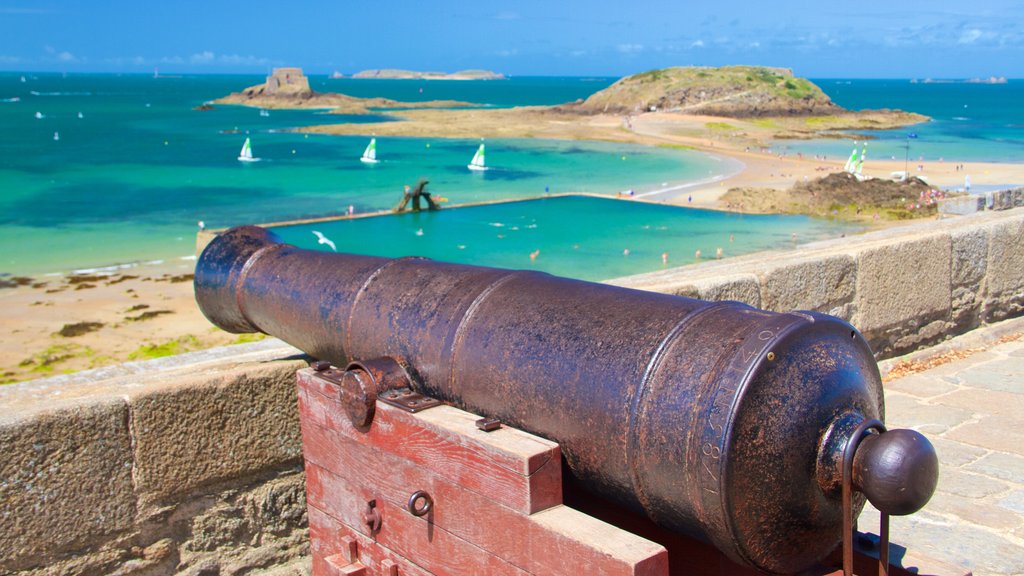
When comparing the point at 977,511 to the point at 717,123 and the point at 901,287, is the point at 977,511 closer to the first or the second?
the point at 901,287

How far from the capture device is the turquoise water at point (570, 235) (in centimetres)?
2241

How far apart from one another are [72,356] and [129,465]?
1274cm

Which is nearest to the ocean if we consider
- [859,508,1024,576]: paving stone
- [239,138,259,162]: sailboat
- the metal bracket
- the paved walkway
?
[239,138,259,162]: sailboat

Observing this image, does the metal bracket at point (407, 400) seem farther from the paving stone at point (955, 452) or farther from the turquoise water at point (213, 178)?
the turquoise water at point (213, 178)

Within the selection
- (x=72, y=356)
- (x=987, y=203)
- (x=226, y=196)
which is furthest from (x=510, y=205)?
(x=987, y=203)

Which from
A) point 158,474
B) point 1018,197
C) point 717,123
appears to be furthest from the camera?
point 717,123

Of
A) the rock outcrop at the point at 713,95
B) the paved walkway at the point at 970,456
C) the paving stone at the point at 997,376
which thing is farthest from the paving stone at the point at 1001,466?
the rock outcrop at the point at 713,95

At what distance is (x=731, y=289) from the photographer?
4.09 m

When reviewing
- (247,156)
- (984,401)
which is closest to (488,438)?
→ (984,401)

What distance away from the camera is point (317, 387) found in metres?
2.52

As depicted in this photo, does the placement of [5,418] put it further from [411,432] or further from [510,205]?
[510,205]

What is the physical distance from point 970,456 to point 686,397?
98.0 inches

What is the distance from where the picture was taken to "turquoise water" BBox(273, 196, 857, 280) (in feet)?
73.5

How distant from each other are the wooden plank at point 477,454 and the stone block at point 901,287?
3041 millimetres
